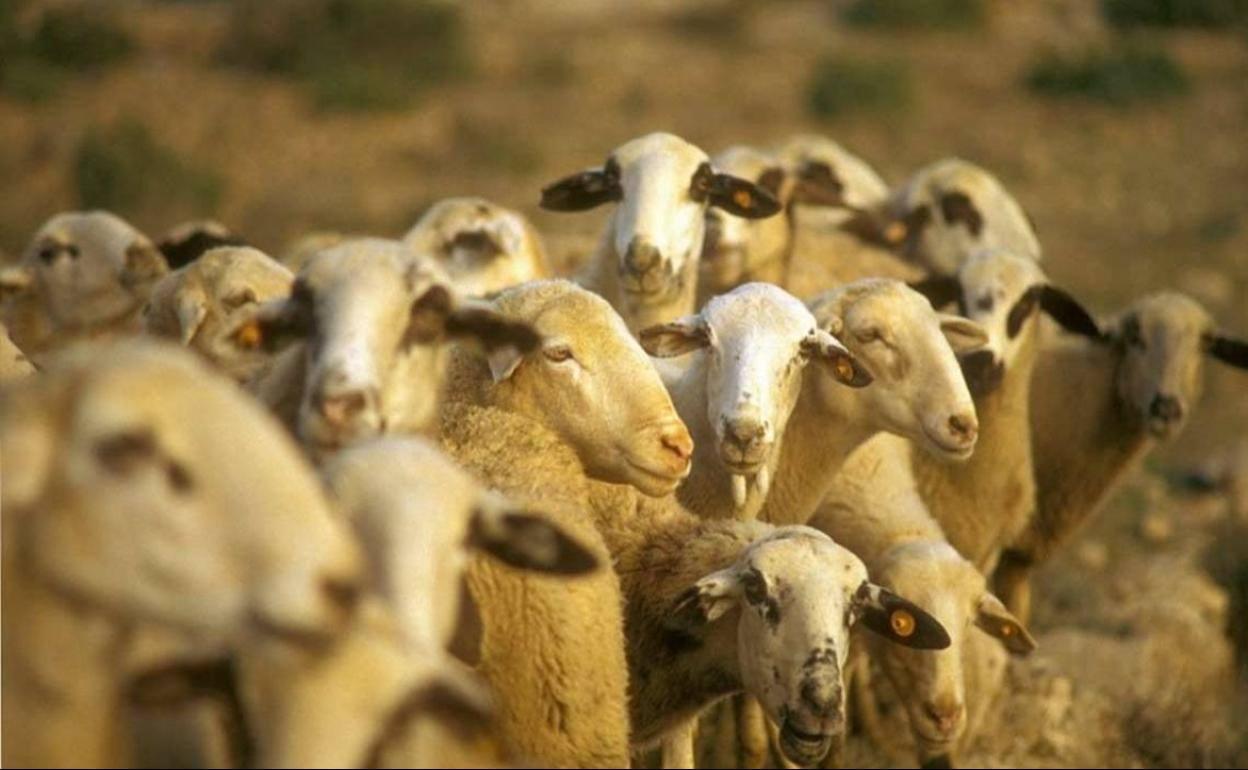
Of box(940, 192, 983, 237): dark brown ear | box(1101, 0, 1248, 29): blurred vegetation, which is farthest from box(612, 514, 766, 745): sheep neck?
box(1101, 0, 1248, 29): blurred vegetation

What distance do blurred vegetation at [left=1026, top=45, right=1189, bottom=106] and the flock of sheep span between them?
51.1 ft

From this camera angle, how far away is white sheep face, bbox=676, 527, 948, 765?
596 cm

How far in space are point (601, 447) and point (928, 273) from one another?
424 centimetres

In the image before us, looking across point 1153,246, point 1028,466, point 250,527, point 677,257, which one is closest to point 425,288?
point 250,527

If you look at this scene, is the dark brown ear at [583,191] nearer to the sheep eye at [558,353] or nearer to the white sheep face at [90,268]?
the white sheep face at [90,268]

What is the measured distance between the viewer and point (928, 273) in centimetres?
1023

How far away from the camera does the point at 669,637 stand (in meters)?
6.39

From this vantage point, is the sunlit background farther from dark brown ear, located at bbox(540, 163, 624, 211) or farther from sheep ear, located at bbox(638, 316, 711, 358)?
sheep ear, located at bbox(638, 316, 711, 358)

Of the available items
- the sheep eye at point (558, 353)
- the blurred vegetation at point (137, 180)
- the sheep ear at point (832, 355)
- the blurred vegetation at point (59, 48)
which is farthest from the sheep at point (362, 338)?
the blurred vegetation at point (59, 48)

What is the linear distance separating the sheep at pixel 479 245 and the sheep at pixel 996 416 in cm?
151

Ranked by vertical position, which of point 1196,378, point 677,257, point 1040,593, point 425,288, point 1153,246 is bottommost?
point 1153,246

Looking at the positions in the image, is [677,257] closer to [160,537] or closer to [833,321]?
[833,321]

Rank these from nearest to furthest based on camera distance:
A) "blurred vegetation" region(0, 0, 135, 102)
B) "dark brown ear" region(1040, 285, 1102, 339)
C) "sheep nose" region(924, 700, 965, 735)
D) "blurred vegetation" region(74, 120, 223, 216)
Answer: "sheep nose" region(924, 700, 965, 735), "dark brown ear" region(1040, 285, 1102, 339), "blurred vegetation" region(74, 120, 223, 216), "blurred vegetation" region(0, 0, 135, 102)

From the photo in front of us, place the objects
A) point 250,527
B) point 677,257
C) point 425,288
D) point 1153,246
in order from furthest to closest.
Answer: point 1153,246 < point 677,257 < point 425,288 < point 250,527
